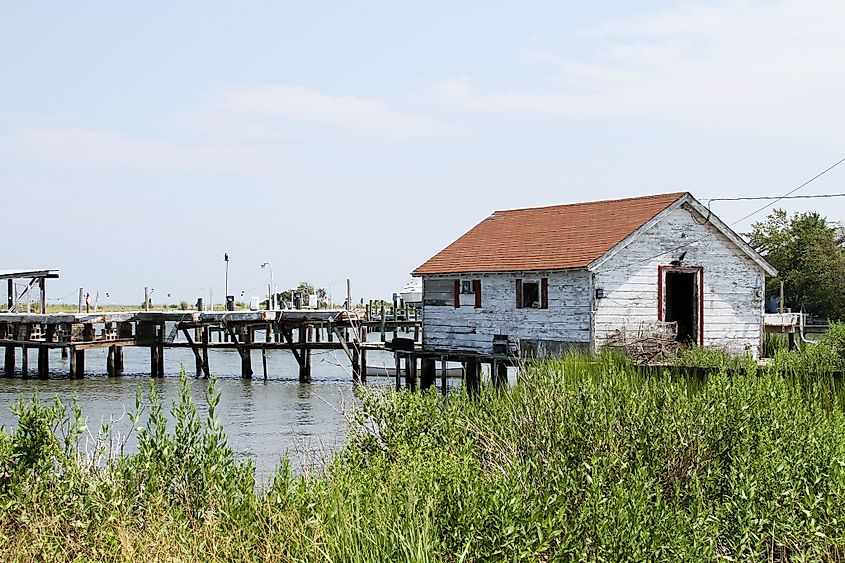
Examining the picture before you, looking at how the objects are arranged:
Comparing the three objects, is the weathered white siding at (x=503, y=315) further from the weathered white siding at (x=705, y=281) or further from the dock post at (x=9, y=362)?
the dock post at (x=9, y=362)

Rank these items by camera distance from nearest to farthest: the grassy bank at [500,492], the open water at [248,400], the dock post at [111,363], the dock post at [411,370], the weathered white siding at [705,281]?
1. the grassy bank at [500,492]
2. the open water at [248,400]
3. the weathered white siding at [705,281]
4. the dock post at [411,370]
5. the dock post at [111,363]

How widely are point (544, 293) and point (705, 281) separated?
409 cm

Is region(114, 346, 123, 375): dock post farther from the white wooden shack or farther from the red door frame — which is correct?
the red door frame

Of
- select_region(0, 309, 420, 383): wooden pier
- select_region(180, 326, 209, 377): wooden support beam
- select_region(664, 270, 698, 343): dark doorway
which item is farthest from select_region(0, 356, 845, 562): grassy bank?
select_region(180, 326, 209, 377): wooden support beam

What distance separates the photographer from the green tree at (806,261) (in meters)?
57.5

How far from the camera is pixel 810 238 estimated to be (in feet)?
202

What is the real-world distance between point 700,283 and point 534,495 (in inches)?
776

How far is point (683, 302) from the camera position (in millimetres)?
28969

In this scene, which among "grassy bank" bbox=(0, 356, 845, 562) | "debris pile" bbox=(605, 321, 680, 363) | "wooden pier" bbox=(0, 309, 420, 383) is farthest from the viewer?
"wooden pier" bbox=(0, 309, 420, 383)

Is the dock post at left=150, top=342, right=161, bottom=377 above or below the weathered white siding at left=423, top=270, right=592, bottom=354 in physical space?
below

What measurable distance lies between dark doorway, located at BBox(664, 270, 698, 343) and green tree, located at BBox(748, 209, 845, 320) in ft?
91.3

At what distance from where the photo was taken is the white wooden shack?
26.8 metres

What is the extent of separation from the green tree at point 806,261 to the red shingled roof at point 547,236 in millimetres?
26942

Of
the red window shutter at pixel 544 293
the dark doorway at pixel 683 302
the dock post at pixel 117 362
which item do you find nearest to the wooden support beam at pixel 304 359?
the dock post at pixel 117 362
